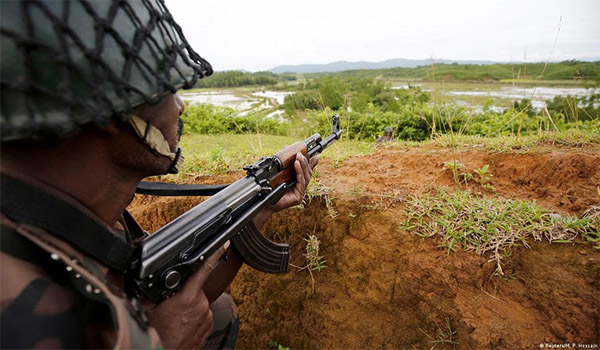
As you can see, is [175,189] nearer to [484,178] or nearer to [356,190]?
[356,190]

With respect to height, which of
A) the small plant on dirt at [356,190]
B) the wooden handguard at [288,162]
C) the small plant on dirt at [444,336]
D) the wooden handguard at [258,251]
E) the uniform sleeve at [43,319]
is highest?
the wooden handguard at [288,162]

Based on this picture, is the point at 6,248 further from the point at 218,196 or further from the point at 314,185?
the point at 314,185

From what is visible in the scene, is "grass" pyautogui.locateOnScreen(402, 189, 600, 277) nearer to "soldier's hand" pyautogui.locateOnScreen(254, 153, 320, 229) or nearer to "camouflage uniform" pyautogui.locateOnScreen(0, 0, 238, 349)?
"soldier's hand" pyautogui.locateOnScreen(254, 153, 320, 229)

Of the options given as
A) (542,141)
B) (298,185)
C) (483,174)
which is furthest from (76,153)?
(542,141)

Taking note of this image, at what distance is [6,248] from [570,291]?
3.09 meters

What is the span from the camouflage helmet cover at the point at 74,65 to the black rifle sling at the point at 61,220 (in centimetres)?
22

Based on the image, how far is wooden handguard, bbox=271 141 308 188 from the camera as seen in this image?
2324 millimetres

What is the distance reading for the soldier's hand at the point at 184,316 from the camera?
1.41 metres

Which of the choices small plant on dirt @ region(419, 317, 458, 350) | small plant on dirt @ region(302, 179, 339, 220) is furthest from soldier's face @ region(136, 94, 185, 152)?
small plant on dirt @ region(419, 317, 458, 350)

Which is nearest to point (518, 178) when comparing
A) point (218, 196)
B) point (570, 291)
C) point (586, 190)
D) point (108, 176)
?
point (586, 190)

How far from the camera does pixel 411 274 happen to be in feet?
8.41

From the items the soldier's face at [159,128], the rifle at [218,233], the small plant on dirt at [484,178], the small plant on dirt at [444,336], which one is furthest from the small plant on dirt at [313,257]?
the soldier's face at [159,128]

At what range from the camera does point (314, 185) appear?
3219mm

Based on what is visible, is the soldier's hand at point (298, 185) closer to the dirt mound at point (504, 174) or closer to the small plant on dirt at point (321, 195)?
the small plant on dirt at point (321, 195)
